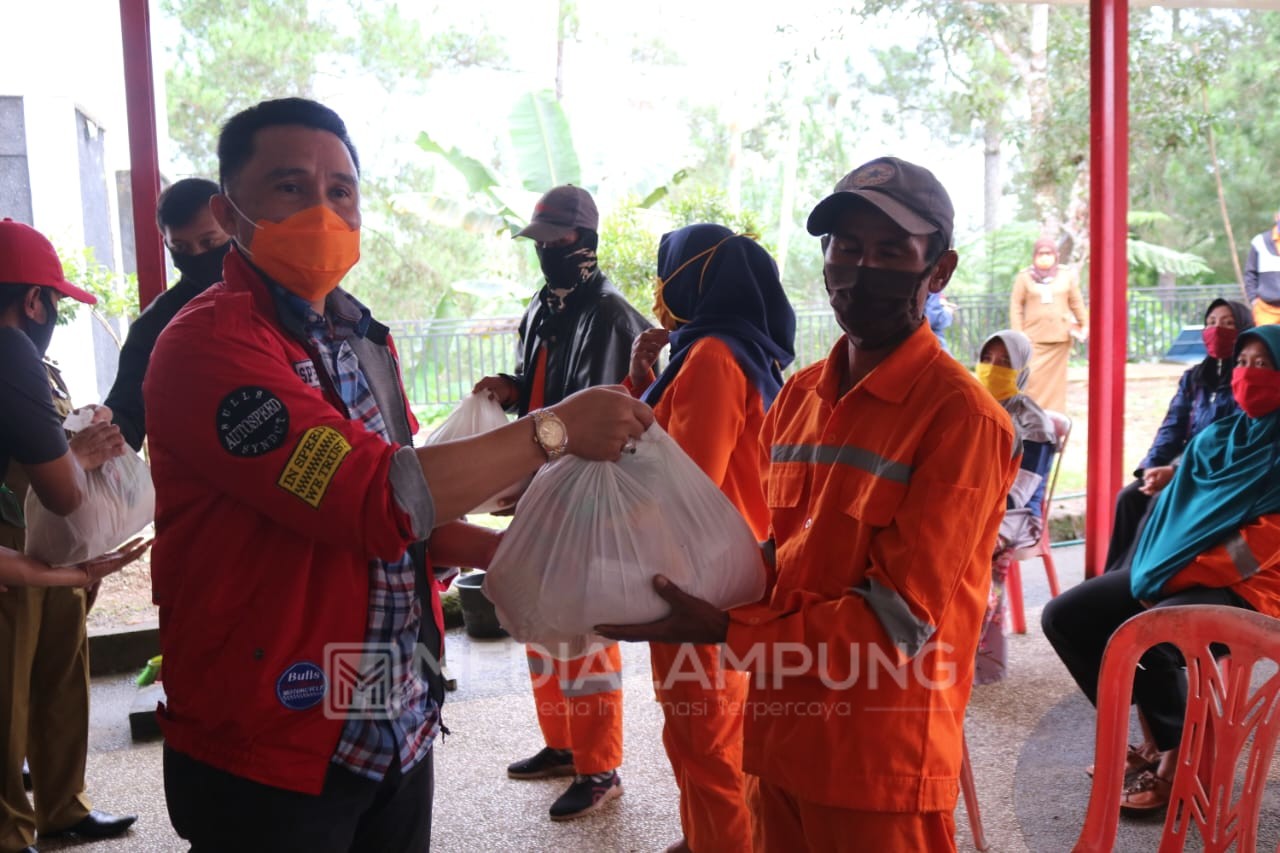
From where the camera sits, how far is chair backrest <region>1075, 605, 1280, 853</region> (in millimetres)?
1660

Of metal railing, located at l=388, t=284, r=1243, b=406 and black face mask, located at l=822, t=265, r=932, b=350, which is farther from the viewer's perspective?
metal railing, located at l=388, t=284, r=1243, b=406

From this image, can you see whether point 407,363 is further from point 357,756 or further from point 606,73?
point 357,756

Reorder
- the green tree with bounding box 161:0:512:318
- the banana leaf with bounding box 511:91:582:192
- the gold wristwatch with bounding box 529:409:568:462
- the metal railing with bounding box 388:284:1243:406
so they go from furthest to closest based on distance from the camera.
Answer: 1. the green tree with bounding box 161:0:512:318
2. the metal railing with bounding box 388:284:1243:406
3. the banana leaf with bounding box 511:91:582:192
4. the gold wristwatch with bounding box 529:409:568:462

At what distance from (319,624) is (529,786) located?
2.21m

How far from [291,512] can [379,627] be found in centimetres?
25

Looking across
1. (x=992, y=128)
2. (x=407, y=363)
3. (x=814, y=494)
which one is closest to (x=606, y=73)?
(x=407, y=363)

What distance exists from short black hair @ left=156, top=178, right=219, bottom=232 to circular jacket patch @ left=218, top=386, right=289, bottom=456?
2.17 meters

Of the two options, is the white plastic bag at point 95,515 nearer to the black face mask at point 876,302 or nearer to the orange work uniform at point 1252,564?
the black face mask at point 876,302

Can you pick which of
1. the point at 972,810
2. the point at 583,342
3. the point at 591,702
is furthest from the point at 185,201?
the point at 972,810

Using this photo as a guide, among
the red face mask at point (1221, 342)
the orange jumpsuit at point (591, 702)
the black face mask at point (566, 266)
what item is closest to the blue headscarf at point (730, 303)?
the black face mask at point (566, 266)

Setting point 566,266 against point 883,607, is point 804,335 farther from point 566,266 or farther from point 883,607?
point 883,607

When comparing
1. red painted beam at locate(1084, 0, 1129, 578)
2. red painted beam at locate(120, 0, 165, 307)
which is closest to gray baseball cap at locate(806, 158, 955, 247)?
red painted beam at locate(120, 0, 165, 307)

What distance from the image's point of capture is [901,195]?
1521mm

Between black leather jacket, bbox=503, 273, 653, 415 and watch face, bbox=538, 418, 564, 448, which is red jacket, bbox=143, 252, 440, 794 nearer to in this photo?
watch face, bbox=538, 418, 564, 448
